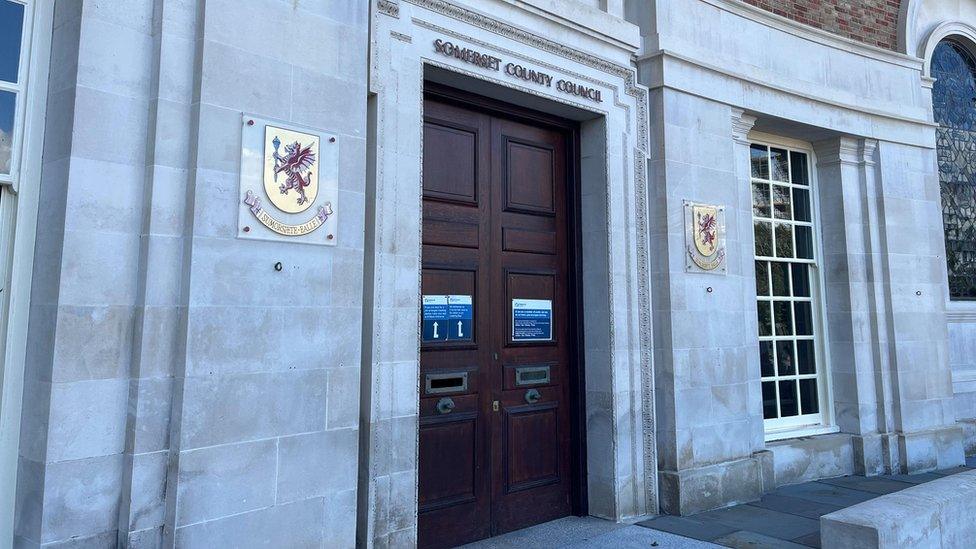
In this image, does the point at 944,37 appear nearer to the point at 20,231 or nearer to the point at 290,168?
the point at 290,168

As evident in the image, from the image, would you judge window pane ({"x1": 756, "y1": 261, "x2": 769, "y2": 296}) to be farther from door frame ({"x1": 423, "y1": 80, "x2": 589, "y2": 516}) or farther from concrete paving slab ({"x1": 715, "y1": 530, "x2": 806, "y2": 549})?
concrete paving slab ({"x1": 715, "y1": 530, "x2": 806, "y2": 549})

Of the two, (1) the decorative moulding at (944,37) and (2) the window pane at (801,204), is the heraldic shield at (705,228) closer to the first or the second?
(2) the window pane at (801,204)

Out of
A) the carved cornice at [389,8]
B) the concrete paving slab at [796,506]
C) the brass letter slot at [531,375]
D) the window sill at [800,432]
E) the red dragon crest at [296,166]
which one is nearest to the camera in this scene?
the red dragon crest at [296,166]

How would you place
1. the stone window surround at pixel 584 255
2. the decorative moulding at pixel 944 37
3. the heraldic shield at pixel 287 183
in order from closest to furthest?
the heraldic shield at pixel 287 183 → the stone window surround at pixel 584 255 → the decorative moulding at pixel 944 37

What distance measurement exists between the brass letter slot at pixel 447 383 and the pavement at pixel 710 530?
4.18 ft

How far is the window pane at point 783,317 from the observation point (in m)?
8.02

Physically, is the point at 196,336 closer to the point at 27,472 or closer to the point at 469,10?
the point at 27,472

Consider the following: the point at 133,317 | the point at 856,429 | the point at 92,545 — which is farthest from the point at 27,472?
the point at 856,429

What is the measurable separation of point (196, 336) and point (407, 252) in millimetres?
1641

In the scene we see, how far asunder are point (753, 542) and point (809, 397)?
132 inches

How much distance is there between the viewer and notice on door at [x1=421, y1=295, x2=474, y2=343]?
5398 mm

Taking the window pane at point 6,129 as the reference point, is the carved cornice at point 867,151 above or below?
above

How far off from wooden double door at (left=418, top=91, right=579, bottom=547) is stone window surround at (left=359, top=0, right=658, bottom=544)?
289 millimetres

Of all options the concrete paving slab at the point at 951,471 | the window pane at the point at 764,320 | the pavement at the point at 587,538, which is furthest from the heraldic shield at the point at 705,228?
the concrete paving slab at the point at 951,471
